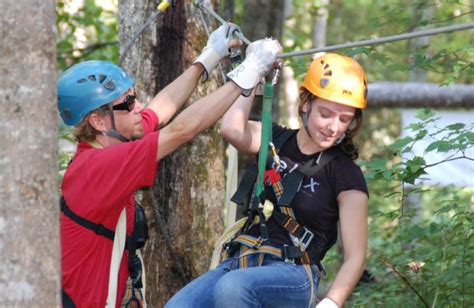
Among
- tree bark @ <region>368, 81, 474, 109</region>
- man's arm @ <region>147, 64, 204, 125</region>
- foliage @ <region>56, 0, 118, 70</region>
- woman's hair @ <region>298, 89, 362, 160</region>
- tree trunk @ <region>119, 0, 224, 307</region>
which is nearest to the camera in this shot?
woman's hair @ <region>298, 89, 362, 160</region>

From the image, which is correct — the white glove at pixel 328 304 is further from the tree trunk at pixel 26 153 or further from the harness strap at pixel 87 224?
the tree trunk at pixel 26 153

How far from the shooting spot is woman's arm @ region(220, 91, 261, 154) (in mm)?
→ 4316

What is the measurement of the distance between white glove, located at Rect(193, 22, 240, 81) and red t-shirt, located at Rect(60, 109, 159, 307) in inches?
26.5

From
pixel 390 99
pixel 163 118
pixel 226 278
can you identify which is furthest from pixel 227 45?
pixel 390 99

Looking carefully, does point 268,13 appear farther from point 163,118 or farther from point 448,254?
point 163,118

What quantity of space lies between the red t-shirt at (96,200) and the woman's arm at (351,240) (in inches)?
34.4

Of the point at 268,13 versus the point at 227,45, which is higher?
the point at 227,45

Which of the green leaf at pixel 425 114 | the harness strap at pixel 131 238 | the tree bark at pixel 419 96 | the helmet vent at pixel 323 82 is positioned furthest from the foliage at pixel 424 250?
the tree bark at pixel 419 96

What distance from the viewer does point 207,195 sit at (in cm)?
503

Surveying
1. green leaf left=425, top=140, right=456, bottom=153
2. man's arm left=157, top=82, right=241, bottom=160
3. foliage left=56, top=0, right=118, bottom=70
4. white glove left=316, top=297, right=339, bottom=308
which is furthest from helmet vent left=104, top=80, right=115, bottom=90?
foliage left=56, top=0, right=118, bottom=70

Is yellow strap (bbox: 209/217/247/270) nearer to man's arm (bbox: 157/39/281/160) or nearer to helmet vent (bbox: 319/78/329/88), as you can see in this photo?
man's arm (bbox: 157/39/281/160)

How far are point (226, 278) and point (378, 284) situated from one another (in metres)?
2.72

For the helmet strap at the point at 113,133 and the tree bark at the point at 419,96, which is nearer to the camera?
the helmet strap at the point at 113,133

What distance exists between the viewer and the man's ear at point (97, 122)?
14.0 ft
